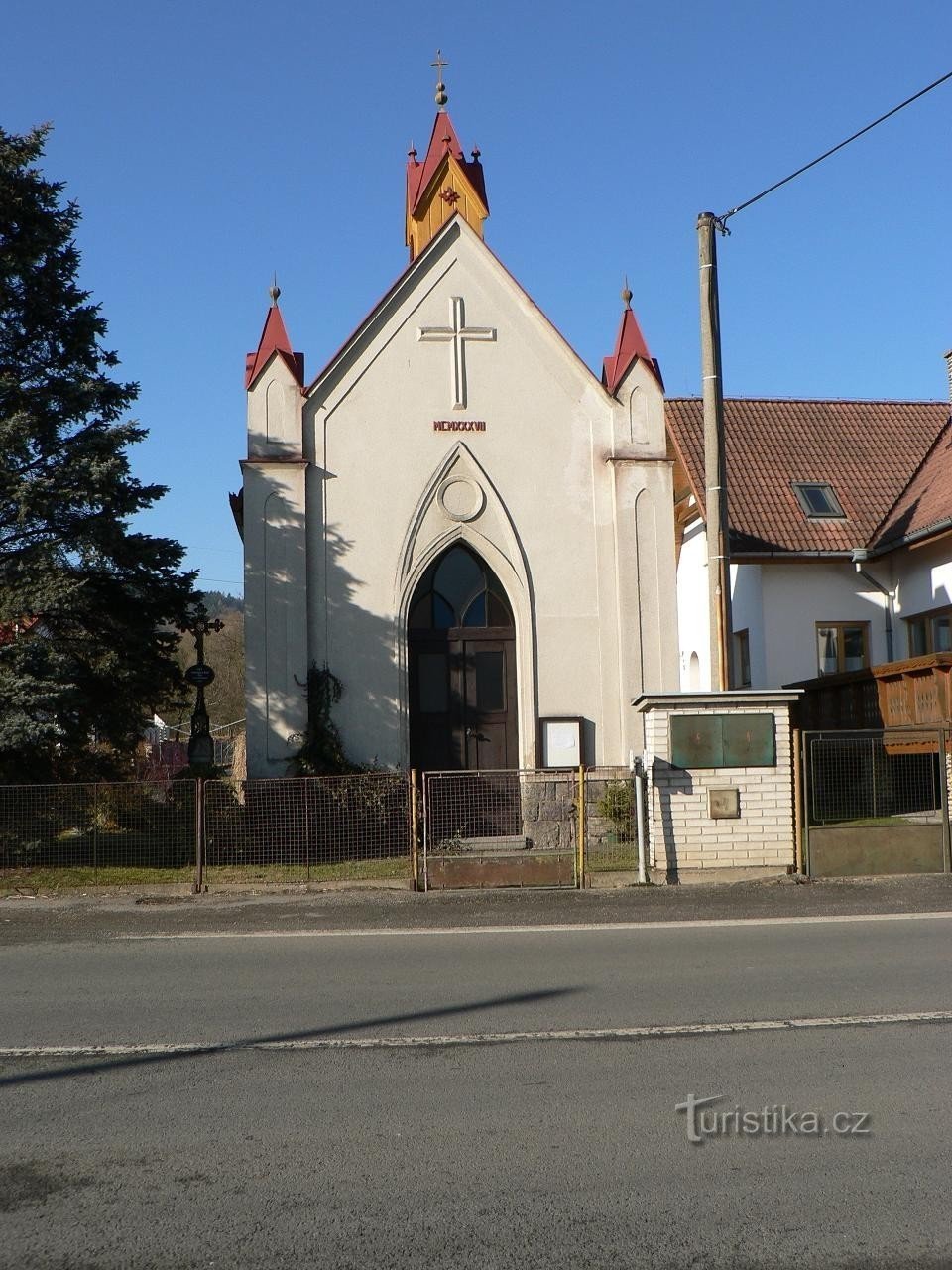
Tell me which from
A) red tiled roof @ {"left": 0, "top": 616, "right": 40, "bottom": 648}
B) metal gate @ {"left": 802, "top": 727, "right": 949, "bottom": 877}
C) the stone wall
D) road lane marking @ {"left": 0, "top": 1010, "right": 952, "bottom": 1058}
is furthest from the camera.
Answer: red tiled roof @ {"left": 0, "top": 616, "right": 40, "bottom": 648}

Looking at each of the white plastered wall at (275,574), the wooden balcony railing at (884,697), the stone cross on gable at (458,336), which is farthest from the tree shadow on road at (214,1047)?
the stone cross on gable at (458,336)

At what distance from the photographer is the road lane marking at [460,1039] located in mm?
7441

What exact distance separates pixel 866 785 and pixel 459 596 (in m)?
7.81

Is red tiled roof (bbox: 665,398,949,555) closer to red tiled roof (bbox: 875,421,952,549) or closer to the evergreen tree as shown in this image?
red tiled roof (bbox: 875,421,952,549)

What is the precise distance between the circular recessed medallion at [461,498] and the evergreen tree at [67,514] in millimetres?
4545

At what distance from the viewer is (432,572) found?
2138 cm

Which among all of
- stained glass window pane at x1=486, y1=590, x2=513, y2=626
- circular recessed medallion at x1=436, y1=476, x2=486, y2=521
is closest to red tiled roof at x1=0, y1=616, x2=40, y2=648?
circular recessed medallion at x1=436, y1=476, x2=486, y2=521

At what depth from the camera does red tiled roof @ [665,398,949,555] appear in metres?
27.2

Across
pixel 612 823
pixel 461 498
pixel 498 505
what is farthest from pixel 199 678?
pixel 612 823

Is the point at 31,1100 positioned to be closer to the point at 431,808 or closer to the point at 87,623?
the point at 431,808

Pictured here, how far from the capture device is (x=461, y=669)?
21.2 meters

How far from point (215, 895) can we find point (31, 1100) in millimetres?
8956

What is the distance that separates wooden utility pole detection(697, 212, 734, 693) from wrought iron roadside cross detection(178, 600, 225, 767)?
7.65m

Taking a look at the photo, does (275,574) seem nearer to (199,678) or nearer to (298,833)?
(199,678)
